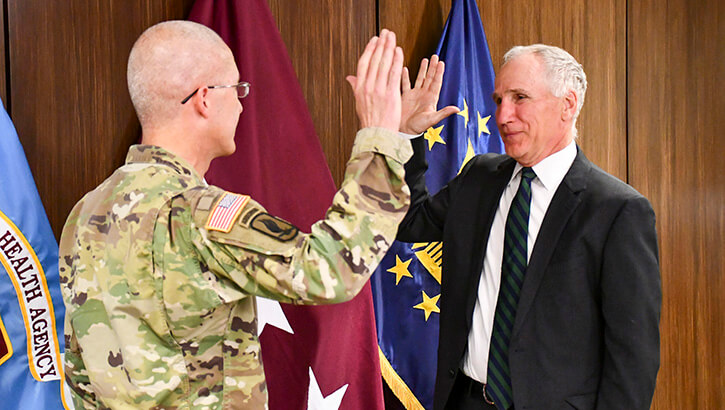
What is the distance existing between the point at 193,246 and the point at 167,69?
0.36 meters

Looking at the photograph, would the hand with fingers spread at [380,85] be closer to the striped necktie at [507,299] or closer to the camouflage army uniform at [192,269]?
the camouflage army uniform at [192,269]

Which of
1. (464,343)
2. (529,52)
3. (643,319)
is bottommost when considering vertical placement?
(464,343)

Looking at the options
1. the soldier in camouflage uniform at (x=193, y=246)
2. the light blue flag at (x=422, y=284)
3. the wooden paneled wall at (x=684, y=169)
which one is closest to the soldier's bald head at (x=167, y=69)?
the soldier in camouflage uniform at (x=193, y=246)

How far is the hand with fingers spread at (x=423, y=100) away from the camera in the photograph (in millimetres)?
1839

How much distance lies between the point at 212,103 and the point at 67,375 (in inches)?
25.0

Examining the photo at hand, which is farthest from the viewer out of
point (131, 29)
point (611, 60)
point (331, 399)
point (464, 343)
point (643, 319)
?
point (611, 60)

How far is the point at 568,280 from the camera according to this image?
5.49 feet

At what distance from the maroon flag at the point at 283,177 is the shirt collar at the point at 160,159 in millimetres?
705

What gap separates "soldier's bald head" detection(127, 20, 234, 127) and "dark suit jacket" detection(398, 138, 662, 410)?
95 cm

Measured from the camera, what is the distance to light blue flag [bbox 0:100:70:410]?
160 centimetres

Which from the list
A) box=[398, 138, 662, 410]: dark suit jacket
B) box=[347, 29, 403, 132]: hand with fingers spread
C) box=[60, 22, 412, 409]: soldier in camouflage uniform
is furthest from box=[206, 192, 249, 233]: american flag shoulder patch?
box=[398, 138, 662, 410]: dark suit jacket

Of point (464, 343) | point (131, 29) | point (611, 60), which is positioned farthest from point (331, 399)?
point (611, 60)

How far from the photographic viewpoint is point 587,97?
11.0 feet

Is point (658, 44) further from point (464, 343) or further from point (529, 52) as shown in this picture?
point (464, 343)
